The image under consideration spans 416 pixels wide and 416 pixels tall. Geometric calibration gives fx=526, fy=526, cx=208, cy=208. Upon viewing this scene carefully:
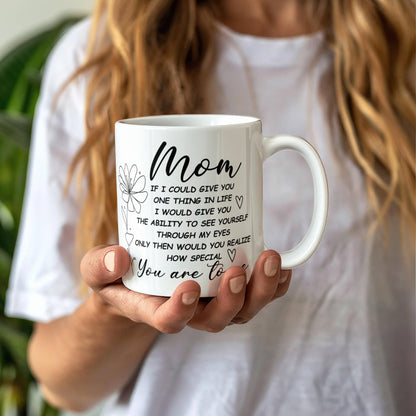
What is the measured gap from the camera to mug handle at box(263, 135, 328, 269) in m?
0.43

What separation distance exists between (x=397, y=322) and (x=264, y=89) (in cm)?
35

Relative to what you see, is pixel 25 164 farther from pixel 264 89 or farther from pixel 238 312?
pixel 238 312

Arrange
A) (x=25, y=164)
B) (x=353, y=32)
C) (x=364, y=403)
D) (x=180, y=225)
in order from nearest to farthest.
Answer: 1. (x=180, y=225)
2. (x=364, y=403)
3. (x=353, y=32)
4. (x=25, y=164)

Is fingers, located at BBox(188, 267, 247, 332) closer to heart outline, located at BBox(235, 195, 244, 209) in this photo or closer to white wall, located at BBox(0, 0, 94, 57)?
heart outline, located at BBox(235, 195, 244, 209)

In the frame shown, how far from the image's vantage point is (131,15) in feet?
2.22

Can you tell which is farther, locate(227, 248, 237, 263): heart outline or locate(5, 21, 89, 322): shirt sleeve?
locate(5, 21, 89, 322): shirt sleeve

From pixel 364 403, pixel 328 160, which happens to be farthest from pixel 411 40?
pixel 364 403

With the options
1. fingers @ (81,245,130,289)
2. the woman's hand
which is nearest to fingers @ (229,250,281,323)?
the woman's hand

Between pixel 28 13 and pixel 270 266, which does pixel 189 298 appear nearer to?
pixel 270 266

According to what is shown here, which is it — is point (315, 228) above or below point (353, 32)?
below

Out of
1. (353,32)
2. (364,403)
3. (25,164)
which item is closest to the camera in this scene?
(364,403)

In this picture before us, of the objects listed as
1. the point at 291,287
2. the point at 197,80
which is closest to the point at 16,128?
the point at 197,80

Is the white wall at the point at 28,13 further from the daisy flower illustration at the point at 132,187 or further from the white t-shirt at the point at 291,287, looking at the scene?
the daisy flower illustration at the point at 132,187

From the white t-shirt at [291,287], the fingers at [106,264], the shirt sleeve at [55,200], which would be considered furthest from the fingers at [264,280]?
the shirt sleeve at [55,200]
